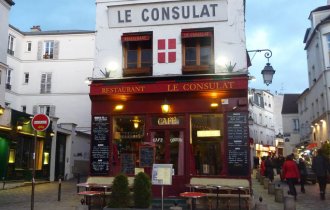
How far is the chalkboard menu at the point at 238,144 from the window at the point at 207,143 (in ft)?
1.01

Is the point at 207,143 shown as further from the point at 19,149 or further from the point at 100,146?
the point at 19,149

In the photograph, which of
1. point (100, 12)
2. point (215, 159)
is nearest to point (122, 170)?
point (215, 159)

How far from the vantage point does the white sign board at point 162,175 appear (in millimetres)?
10367

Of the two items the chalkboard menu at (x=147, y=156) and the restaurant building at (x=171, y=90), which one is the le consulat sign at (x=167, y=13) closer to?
the restaurant building at (x=171, y=90)

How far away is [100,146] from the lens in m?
13.5

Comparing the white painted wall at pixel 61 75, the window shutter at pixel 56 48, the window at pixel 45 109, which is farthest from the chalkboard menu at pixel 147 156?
the window shutter at pixel 56 48

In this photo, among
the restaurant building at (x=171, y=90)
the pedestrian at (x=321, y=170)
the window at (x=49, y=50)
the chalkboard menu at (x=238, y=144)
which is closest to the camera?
the chalkboard menu at (x=238, y=144)

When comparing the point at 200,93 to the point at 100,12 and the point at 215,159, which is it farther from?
the point at 100,12

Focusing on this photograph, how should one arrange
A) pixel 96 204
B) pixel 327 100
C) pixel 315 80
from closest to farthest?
1. pixel 96 204
2. pixel 327 100
3. pixel 315 80

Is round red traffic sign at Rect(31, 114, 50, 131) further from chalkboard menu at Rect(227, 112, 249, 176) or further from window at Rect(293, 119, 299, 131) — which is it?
window at Rect(293, 119, 299, 131)

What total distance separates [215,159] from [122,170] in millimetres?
3165

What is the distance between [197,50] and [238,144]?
11.9ft

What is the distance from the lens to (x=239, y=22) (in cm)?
1355

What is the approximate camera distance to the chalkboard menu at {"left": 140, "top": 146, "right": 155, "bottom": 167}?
42.3 ft
